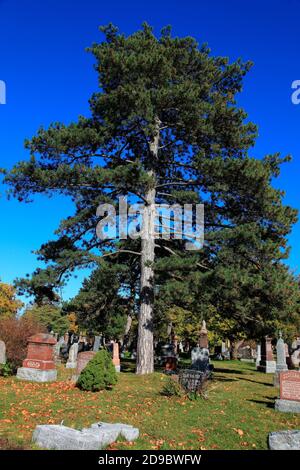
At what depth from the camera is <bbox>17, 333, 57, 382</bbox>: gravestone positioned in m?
12.6

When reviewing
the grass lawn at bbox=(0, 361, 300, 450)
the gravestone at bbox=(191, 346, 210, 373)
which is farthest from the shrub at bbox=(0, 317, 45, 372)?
the gravestone at bbox=(191, 346, 210, 373)

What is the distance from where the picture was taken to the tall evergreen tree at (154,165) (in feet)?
48.6

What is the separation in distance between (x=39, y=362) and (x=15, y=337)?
8.11 ft

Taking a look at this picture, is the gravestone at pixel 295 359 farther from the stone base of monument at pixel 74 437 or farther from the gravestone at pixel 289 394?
the stone base of monument at pixel 74 437

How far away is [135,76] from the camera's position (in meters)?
15.6

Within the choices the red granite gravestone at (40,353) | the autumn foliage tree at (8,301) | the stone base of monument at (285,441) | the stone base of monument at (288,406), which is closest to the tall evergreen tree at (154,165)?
A: the red granite gravestone at (40,353)

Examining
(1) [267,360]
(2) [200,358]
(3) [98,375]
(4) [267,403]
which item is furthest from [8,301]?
(4) [267,403]

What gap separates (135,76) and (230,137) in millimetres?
4992

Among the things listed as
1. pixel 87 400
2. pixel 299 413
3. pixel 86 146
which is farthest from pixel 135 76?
pixel 299 413

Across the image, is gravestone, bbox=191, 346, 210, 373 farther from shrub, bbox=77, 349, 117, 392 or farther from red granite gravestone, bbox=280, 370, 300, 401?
red granite gravestone, bbox=280, 370, 300, 401

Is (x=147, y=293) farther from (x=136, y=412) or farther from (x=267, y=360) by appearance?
(x=267, y=360)

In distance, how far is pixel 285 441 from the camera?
5.40m

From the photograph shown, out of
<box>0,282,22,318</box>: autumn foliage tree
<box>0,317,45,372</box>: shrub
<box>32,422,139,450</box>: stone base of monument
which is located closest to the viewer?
<box>32,422,139,450</box>: stone base of monument

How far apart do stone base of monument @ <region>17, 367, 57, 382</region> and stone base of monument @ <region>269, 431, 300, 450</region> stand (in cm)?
908
